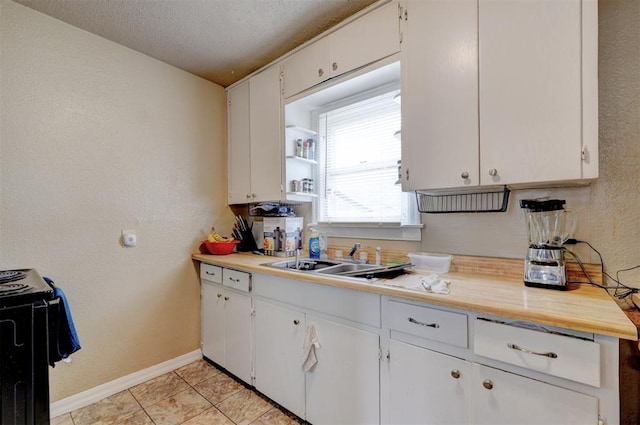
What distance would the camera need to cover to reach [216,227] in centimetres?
277

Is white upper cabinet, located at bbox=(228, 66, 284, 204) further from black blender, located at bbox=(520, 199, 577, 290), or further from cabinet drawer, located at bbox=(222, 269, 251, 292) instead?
black blender, located at bbox=(520, 199, 577, 290)

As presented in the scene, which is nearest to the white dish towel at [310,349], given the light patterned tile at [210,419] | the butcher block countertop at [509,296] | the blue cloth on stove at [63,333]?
the butcher block countertop at [509,296]

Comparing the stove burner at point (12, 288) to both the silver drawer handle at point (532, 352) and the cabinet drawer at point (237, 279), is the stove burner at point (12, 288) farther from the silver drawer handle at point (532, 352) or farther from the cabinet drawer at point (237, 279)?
the silver drawer handle at point (532, 352)

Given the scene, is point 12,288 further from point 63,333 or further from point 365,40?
point 365,40

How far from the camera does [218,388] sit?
82.7 inches

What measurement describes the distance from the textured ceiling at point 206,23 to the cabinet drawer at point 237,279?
1649mm

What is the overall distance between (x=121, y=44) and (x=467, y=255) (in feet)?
9.09

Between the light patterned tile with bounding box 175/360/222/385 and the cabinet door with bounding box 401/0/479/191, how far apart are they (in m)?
2.04

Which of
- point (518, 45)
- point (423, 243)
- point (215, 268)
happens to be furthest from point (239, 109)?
point (518, 45)

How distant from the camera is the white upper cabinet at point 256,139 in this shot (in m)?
2.30

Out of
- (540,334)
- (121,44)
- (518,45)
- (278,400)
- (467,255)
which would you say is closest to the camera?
(540,334)

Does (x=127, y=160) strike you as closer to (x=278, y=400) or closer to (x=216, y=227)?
(x=216, y=227)

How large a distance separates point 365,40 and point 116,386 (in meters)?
2.84

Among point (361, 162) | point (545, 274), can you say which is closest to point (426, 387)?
point (545, 274)
